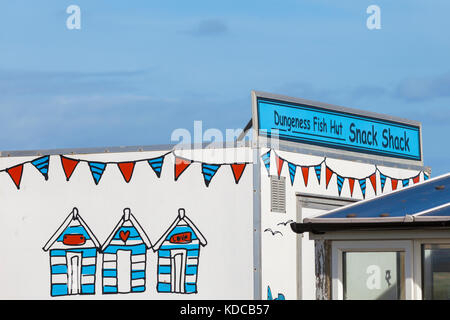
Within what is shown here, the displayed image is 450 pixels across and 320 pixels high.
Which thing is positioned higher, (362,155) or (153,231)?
(362,155)

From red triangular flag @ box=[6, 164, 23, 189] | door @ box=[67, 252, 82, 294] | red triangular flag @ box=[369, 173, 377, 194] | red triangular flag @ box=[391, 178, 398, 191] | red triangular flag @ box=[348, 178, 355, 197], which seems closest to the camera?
door @ box=[67, 252, 82, 294]

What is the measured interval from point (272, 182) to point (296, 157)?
0.99m

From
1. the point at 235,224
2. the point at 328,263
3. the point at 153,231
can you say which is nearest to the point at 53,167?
the point at 153,231

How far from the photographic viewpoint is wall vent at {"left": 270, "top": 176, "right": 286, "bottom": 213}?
14.7 meters

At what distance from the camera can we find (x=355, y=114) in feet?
57.1

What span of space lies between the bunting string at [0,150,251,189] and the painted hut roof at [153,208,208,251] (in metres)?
0.57

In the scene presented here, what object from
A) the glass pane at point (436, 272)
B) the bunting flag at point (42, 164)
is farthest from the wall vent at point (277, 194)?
the glass pane at point (436, 272)

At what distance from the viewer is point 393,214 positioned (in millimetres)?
10352

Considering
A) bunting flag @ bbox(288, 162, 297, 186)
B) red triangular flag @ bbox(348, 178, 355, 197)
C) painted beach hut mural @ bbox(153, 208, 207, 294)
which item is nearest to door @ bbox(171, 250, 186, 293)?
painted beach hut mural @ bbox(153, 208, 207, 294)

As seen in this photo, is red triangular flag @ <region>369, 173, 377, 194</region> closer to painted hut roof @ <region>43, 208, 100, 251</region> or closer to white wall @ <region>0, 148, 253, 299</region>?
white wall @ <region>0, 148, 253, 299</region>

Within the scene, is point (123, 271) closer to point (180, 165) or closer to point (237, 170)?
point (180, 165)

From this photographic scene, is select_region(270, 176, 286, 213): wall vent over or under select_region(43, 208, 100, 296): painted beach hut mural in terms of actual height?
over

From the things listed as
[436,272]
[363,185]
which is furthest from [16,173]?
[436,272]
